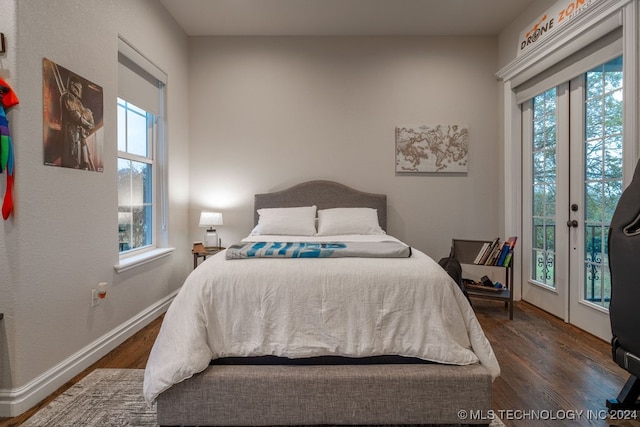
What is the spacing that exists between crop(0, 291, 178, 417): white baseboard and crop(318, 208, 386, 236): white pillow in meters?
1.75

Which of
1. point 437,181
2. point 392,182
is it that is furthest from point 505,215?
point 392,182

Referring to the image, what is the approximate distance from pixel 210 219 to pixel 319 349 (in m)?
2.45

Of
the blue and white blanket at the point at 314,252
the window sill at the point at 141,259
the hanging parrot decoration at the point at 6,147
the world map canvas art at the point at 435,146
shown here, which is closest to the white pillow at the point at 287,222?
the window sill at the point at 141,259

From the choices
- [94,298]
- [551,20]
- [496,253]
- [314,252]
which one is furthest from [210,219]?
[551,20]

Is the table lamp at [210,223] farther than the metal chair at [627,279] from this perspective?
Yes

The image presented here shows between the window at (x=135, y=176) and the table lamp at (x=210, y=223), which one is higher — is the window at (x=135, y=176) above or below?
above

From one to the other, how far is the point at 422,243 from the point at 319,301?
2.59 meters

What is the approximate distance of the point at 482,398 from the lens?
1.55 metres

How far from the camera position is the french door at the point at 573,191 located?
264 cm

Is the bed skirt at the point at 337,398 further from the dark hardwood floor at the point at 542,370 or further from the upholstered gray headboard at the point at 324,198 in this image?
the upholstered gray headboard at the point at 324,198

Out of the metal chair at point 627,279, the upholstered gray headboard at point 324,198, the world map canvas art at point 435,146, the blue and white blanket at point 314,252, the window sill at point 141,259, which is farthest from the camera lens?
the world map canvas art at point 435,146

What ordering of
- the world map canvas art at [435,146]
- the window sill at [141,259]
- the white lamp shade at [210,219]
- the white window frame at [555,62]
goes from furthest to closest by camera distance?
1. the world map canvas art at [435,146]
2. the white lamp shade at [210,219]
3. the window sill at [141,259]
4. the white window frame at [555,62]

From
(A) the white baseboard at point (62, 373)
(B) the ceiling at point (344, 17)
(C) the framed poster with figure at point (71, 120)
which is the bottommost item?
(A) the white baseboard at point (62, 373)

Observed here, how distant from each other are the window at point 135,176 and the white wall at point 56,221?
313 millimetres
